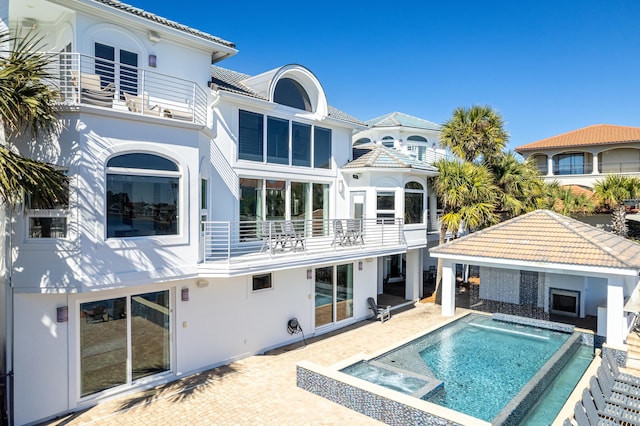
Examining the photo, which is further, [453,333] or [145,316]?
[453,333]

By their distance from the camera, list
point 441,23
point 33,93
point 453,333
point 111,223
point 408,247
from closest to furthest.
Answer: point 33,93, point 111,223, point 453,333, point 408,247, point 441,23

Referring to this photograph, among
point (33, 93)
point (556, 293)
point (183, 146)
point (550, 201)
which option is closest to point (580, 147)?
point (550, 201)

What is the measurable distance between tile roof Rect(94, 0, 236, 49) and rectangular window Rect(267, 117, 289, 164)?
377cm

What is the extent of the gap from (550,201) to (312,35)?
75.4 feet

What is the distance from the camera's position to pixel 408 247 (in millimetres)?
21016

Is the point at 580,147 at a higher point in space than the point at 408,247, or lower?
higher

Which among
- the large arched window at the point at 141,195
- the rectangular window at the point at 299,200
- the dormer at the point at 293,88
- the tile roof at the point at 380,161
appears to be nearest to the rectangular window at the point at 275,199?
the rectangular window at the point at 299,200

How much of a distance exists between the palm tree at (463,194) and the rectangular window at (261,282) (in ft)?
37.5

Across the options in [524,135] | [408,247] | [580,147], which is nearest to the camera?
[408,247]

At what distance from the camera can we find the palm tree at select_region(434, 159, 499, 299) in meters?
21.4

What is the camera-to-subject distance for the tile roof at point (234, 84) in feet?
54.7

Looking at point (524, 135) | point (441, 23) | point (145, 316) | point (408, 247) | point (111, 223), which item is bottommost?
point (145, 316)

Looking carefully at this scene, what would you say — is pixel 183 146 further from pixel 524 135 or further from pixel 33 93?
pixel 524 135

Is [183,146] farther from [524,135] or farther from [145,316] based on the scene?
[524,135]
